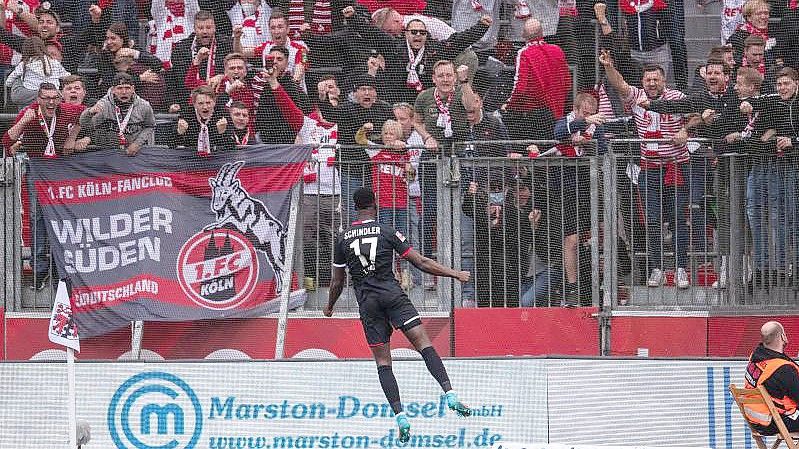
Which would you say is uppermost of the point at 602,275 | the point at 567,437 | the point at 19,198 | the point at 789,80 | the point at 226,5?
the point at 226,5

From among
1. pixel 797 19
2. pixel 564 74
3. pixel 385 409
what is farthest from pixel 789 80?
pixel 385 409

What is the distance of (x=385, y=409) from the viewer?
40.9ft

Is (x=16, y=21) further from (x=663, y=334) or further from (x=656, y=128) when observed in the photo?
(x=663, y=334)

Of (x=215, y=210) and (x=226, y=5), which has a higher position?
(x=226, y=5)

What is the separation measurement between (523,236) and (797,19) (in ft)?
12.7

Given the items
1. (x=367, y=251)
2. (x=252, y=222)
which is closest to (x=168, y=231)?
(x=252, y=222)

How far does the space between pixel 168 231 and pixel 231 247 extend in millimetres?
674

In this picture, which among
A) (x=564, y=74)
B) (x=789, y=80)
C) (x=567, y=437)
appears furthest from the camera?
(x=564, y=74)

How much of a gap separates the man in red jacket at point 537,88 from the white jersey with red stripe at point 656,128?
754 millimetres

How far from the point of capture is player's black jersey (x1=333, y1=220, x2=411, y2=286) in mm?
11406

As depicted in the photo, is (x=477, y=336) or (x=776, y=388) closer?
(x=776, y=388)

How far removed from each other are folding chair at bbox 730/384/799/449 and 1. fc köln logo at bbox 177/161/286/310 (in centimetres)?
481

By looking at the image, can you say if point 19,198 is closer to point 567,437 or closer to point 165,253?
point 165,253

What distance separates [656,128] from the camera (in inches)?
558
